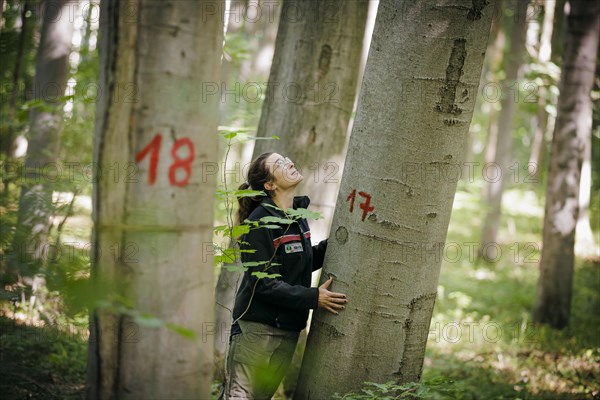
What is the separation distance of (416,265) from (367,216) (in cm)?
38

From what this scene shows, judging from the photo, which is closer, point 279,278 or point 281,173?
point 279,278

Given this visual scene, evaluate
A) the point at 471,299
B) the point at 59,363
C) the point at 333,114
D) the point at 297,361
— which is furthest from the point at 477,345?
the point at 59,363

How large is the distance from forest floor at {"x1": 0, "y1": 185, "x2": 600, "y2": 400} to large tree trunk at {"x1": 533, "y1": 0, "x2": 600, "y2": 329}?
41cm

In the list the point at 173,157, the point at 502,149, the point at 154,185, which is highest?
the point at 502,149

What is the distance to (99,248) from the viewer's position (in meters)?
1.72

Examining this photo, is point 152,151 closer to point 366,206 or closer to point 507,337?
point 366,206

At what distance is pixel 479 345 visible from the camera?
6352 mm

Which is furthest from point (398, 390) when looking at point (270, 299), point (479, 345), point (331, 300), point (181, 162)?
point (479, 345)

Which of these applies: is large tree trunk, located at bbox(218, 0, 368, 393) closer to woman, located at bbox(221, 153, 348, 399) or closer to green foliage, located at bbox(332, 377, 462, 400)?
woman, located at bbox(221, 153, 348, 399)

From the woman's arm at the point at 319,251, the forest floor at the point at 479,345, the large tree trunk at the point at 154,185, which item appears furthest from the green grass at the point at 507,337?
the large tree trunk at the point at 154,185

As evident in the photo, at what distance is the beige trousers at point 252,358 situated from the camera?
10.0ft

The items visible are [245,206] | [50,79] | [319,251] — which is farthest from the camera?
[50,79]

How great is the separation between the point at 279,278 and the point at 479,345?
430 centimetres

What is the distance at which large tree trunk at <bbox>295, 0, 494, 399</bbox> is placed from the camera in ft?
Result: 8.63
